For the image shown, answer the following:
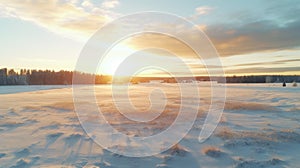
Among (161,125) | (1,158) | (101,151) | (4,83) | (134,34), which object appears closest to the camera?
(1,158)

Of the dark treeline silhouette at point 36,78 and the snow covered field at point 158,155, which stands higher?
the dark treeline silhouette at point 36,78

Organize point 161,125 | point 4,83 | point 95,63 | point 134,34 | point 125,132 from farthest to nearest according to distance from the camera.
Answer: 1. point 4,83
2. point 134,34
3. point 161,125
4. point 125,132
5. point 95,63

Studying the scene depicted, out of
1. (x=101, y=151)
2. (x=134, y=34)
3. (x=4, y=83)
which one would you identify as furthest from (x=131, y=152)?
(x=4, y=83)

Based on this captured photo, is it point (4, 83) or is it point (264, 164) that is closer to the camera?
point (264, 164)

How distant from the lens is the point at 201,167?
575 cm

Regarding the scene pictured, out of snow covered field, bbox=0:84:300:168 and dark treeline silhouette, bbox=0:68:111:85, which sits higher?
dark treeline silhouette, bbox=0:68:111:85

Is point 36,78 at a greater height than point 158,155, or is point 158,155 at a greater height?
point 36,78

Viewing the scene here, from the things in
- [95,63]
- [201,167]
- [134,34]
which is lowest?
[201,167]

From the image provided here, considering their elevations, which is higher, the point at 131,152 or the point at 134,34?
the point at 134,34

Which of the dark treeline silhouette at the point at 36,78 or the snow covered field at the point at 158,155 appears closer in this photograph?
the snow covered field at the point at 158,155

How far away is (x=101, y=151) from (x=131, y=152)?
93 centimetres

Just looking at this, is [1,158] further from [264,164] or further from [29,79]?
[29,79]

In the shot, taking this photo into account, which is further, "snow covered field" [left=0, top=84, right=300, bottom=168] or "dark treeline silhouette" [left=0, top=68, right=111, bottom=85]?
"dark treeline silhouette" [left=0, top=68, right=111, bottom=85]

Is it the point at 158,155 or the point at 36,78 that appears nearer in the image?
the point at 158,155
